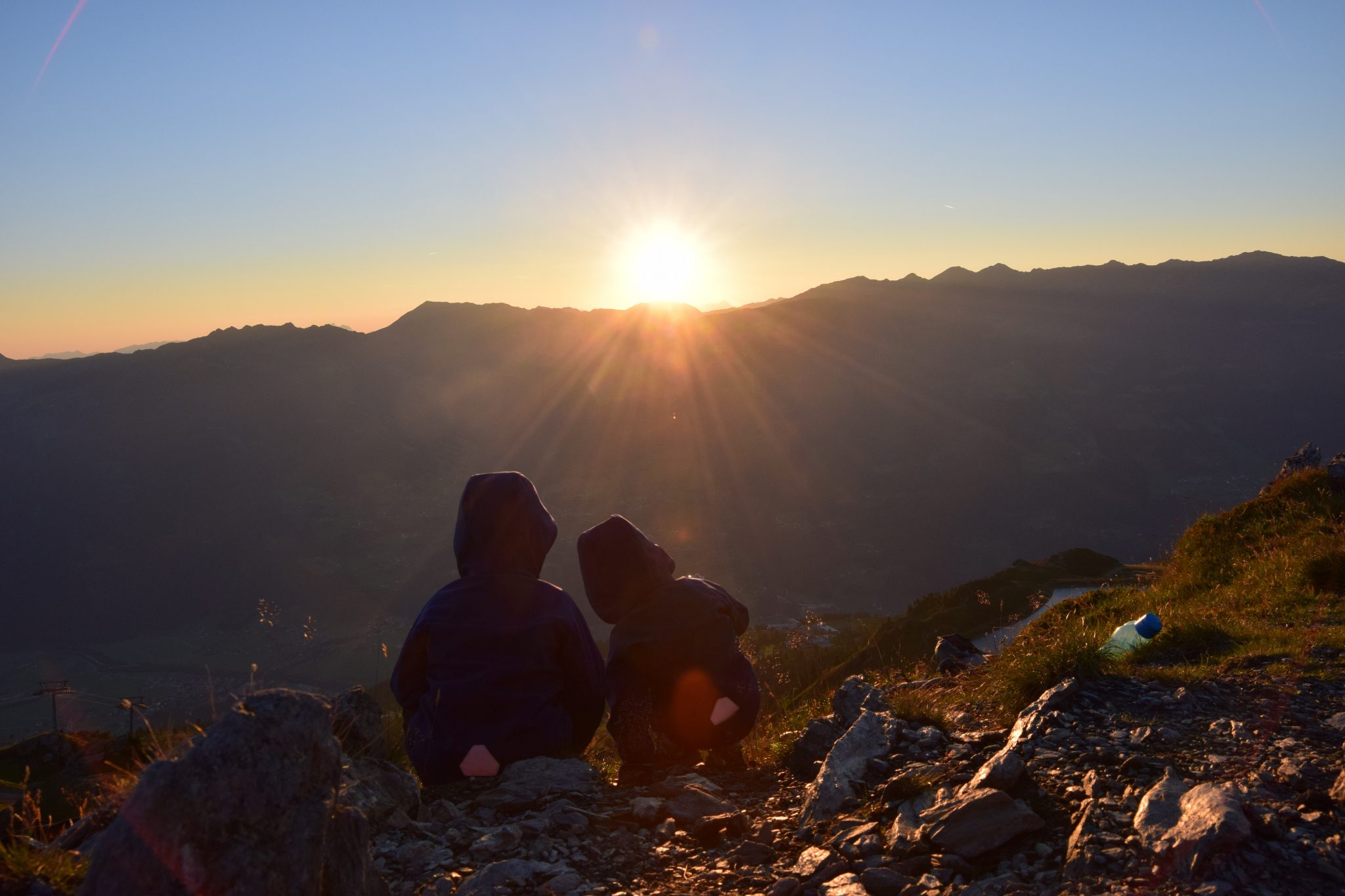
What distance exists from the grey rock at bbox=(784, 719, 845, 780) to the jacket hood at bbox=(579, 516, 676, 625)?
1.52m

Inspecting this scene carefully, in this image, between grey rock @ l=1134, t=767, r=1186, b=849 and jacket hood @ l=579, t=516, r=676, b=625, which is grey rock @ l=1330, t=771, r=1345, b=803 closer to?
grey rock @ l=1134, t=767, r=1186, b=849

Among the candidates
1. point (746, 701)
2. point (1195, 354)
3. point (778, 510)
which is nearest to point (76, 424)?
point (778, 510)

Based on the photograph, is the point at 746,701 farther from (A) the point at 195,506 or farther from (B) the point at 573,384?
(B) the point at 573,384

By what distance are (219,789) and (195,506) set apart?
141 m

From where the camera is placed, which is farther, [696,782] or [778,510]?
[778,510]

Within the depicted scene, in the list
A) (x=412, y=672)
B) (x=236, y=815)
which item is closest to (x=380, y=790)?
(x=412, y=672)

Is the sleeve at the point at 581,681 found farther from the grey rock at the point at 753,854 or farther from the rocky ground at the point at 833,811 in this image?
the grey rock at the point at 753,854

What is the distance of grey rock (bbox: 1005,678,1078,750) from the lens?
4.34 m

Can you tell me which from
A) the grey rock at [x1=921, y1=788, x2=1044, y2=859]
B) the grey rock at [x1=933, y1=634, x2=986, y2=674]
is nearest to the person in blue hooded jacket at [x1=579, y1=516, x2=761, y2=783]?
the grey rock at [x1=921, y1=788, x2=1044, y2=859]

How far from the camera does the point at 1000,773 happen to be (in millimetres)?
3855

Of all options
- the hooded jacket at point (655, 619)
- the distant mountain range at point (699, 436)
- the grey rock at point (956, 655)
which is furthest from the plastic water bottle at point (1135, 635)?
the distant mountain range at point (699, 436)

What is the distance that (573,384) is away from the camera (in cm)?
15975

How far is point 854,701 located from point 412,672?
10.7ft

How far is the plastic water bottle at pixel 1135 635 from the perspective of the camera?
6.47m
